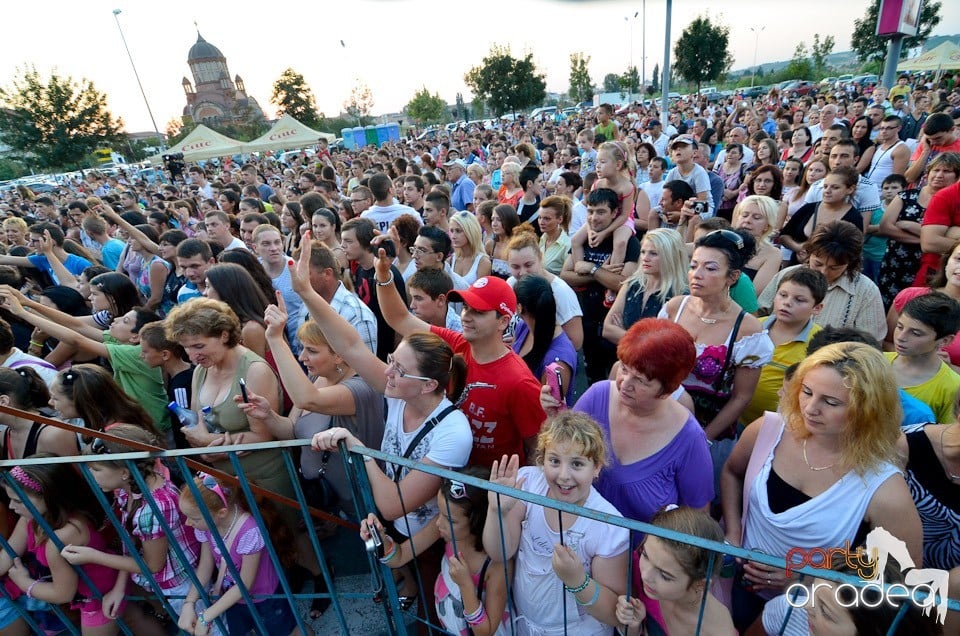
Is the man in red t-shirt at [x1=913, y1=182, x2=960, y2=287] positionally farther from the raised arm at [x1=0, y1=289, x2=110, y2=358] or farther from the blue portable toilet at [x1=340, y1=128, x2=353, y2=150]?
the blue portable toilet at [x1=340, y1=128, x2=353, y2=150]

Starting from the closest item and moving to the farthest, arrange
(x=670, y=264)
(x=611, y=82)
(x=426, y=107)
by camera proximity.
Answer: (x=670, y=264) < (x=426, y=107) < (x=611, y=82)

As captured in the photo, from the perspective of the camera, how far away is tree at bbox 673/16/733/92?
144 ft

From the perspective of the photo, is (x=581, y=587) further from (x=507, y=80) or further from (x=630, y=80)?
(x=630, y=80)

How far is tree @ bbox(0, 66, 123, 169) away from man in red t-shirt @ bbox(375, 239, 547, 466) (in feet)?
117

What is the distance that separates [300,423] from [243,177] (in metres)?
12.8

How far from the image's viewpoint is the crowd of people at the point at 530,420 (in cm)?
183

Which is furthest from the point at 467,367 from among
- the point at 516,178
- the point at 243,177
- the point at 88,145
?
the point at 88,145

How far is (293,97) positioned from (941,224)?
5739cm

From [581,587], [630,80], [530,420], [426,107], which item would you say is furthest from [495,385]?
[630,80]

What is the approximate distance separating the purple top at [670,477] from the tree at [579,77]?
68.5m

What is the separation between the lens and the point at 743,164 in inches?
294

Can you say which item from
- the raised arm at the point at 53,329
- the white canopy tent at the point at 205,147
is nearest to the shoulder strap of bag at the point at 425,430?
the raised arm at the point at 53,329

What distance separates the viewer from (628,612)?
5.81 feet

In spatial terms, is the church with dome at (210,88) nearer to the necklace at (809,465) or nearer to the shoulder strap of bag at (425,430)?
the shoulder strap of bag at (425,430)
